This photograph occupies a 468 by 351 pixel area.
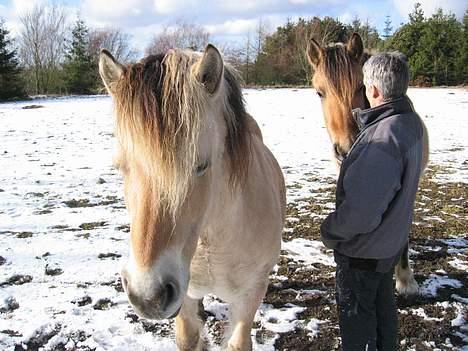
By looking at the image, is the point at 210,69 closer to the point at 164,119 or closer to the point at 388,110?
the point at 164,119

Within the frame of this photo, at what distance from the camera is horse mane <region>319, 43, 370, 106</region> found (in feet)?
11.3

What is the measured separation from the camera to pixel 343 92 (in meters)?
3.47

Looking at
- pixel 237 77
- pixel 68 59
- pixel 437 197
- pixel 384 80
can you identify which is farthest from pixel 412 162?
pixel 68 59

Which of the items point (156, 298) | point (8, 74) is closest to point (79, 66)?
point (8, 74)

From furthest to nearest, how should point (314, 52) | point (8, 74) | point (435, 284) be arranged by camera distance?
point (8, 74)
point (314, 52)
point (435, 284)

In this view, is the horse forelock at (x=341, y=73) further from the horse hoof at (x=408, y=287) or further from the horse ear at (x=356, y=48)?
the horse hoof at (x=408, y=287)

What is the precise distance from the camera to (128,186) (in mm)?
1781

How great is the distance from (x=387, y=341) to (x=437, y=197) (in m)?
4.50

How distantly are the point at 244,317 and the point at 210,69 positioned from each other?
5.39 feet

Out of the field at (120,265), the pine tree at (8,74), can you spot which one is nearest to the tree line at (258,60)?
the pine tree at (8,74)

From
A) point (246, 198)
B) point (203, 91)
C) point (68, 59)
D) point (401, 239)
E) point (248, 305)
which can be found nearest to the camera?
point (203, 91)

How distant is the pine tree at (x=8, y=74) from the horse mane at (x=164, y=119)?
2831cm

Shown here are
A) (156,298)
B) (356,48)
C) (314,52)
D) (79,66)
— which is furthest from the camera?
(79,66)

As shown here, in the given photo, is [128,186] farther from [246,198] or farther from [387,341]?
[387,341]
